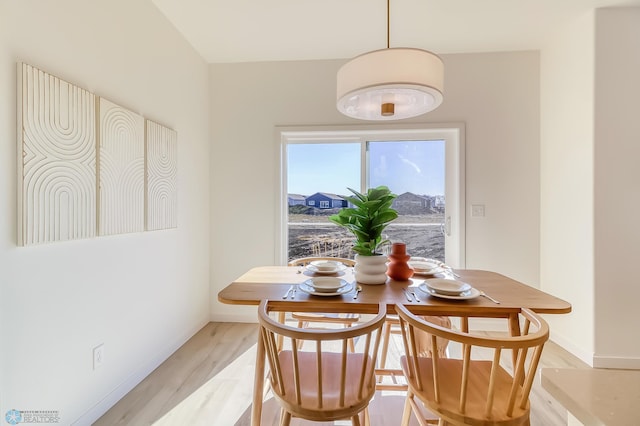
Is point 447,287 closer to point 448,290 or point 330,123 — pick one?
point 448,290

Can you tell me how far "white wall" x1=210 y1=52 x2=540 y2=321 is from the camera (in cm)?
271

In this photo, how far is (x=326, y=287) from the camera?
54.3 inches

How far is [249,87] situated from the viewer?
293cm

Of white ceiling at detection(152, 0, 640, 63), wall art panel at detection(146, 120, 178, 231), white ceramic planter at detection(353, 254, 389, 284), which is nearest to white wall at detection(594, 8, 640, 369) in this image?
white ceiling at detection(152, 0, 640, 63)

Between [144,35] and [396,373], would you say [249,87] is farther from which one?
[396,373]

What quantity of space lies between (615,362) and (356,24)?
10.6ft

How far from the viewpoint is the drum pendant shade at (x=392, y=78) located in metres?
1.25

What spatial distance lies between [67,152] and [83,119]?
207 mm

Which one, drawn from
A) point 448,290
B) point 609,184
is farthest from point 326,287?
point 609,184

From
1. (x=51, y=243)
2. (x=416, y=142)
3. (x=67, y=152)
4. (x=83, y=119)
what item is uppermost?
(x=416, y=142)

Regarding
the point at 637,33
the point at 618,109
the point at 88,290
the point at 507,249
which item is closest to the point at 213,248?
the point at 88,290

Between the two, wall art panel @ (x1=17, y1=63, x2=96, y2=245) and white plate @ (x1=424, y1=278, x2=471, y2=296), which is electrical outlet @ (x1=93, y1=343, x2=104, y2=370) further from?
white plate @ (x1=424, y1=278, x2=471, y2=296)

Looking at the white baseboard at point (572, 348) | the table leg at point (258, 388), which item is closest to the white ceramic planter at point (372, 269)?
the table leg at point (258, 388)

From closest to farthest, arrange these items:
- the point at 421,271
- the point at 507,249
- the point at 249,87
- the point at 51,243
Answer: the point at 51,243
the point at 421,271
the point at 507,249
the point at 249,87
